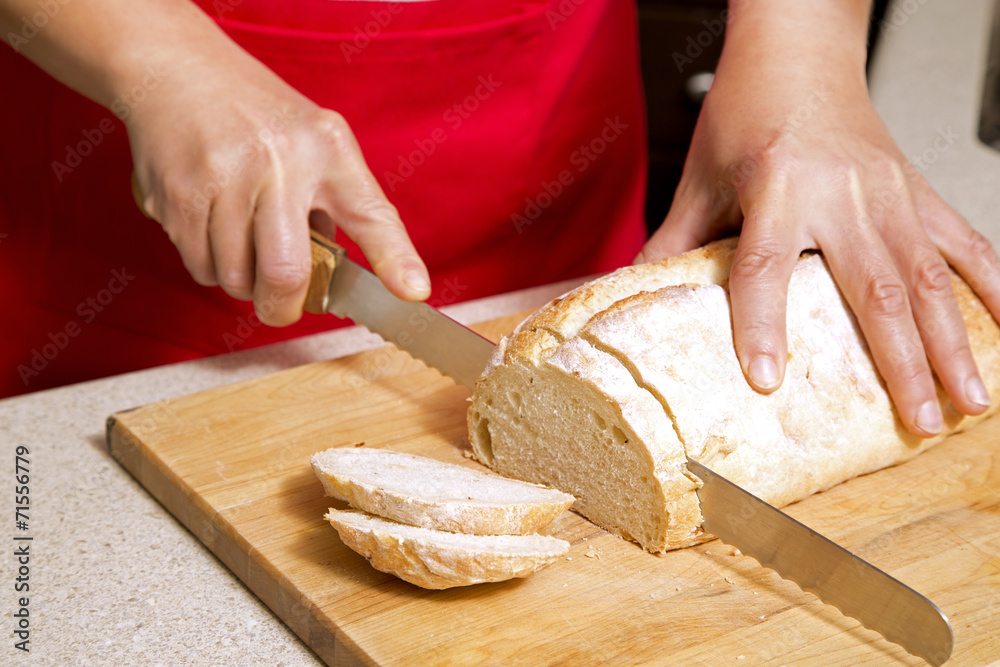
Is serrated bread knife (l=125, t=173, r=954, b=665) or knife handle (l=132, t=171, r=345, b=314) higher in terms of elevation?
knife handle (l=132, t=171, r=345, b=314)

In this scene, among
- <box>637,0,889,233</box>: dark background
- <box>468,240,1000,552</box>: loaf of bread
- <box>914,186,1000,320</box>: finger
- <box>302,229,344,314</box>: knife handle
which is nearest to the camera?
<box>468,240,1000,552</box>: loaf of bread

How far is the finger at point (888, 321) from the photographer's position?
181 cm

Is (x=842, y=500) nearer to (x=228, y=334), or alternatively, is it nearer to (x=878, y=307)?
(x=878, y=307)

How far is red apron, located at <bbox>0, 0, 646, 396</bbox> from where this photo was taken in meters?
2.29

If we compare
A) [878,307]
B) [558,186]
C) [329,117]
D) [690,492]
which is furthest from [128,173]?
[878,307]

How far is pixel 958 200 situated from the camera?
3209 millimetres

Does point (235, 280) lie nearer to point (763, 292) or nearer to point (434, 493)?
point (434, 493)

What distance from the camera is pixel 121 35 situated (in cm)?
185

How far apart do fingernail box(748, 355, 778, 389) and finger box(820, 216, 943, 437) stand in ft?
1.01

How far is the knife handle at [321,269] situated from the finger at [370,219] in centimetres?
6

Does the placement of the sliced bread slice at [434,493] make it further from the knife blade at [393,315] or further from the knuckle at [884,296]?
the knuckle at [884,296]

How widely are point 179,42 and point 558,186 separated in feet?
4.19

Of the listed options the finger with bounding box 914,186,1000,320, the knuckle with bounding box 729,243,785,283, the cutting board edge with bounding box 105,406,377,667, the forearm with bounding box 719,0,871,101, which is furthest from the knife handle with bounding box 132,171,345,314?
the finger with bounding box 914,186,1000,320

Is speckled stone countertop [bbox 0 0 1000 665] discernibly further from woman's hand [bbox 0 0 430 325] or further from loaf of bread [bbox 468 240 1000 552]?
loaf of bread [bbox 468 240 1000 552]
